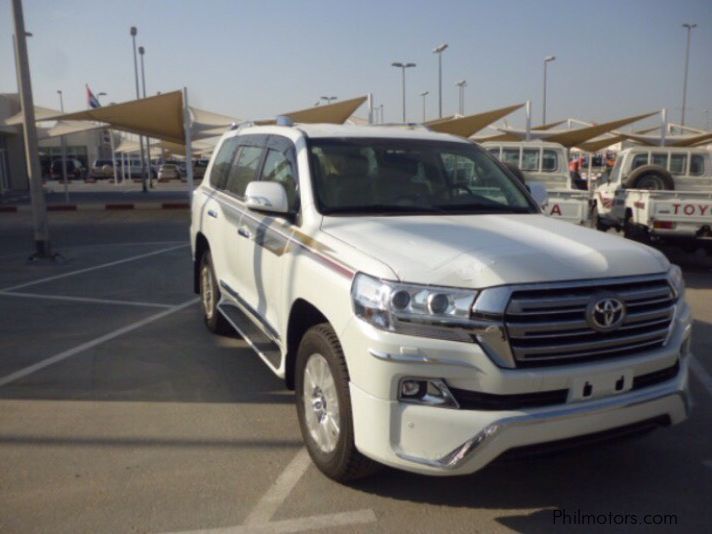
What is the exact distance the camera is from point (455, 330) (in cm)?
283

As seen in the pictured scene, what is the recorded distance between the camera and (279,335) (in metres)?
4.07

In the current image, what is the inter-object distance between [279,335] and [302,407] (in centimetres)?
55

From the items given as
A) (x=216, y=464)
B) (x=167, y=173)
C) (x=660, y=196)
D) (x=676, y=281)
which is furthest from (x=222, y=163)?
(x=167, y=173)

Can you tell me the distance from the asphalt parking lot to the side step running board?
0.44 m

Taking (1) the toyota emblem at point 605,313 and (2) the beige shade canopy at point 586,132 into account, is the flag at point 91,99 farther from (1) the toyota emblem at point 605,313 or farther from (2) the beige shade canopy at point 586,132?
(1) the toyota emblem at point 605,313

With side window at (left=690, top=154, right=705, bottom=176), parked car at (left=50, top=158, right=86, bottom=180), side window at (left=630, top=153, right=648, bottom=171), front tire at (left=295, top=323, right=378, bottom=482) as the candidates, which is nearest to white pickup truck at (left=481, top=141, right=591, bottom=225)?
side window at (left=630, top=153, right=648, bottom=171)

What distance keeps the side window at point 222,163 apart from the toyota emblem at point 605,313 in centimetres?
377

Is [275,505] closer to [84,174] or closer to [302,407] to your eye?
[302,407]

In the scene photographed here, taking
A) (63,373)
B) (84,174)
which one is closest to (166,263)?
(63,373)

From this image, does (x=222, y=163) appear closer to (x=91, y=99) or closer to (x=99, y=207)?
(x=99, y=207)

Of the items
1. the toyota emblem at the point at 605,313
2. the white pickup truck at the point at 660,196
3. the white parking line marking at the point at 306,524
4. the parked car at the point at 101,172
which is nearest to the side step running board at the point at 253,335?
the white parking line marking at the point at 306,524

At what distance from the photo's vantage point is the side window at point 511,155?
13.5 m

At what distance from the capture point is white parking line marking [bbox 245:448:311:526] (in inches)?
125

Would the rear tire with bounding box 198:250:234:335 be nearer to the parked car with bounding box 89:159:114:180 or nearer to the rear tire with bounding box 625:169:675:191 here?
the rear tire with bounding box 625:169:675:191
